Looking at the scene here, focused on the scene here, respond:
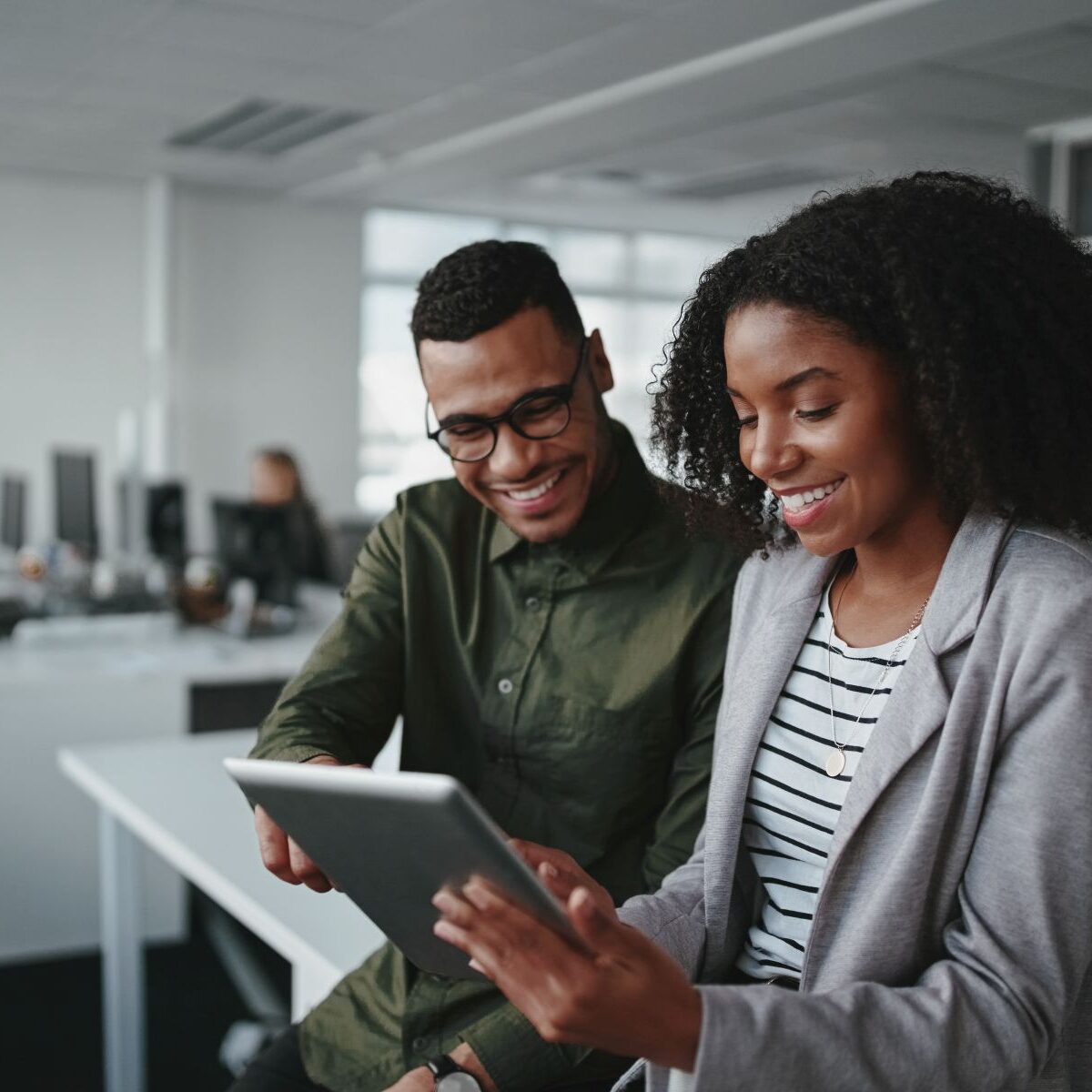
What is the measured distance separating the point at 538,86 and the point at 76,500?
2.59 meters

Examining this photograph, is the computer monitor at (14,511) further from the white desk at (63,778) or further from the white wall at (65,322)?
the white desk at (63,778)

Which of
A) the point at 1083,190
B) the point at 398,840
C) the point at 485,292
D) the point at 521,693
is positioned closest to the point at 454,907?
the point at 398,840

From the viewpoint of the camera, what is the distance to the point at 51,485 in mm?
8234

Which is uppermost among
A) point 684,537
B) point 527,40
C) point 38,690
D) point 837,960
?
point 527,40

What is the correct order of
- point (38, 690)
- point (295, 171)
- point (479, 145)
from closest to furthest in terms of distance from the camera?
point (38, 690) < point (479, 145) < point (295, 171)

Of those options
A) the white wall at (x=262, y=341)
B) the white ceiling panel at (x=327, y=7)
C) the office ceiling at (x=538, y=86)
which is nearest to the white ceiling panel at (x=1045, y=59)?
the office ceiling at (x=538, y=86)

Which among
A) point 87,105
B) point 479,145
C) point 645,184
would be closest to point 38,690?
point 87,105

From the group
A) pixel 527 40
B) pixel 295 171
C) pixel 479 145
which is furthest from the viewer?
pixel 295 171

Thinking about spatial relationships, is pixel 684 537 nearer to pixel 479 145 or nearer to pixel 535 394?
pixel 535 394

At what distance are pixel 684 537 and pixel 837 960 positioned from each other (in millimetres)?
609

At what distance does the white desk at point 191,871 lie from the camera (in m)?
1.94

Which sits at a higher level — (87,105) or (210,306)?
(87,105)

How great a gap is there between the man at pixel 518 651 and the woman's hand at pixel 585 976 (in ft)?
1.51

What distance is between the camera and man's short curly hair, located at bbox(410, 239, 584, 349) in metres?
1.55
